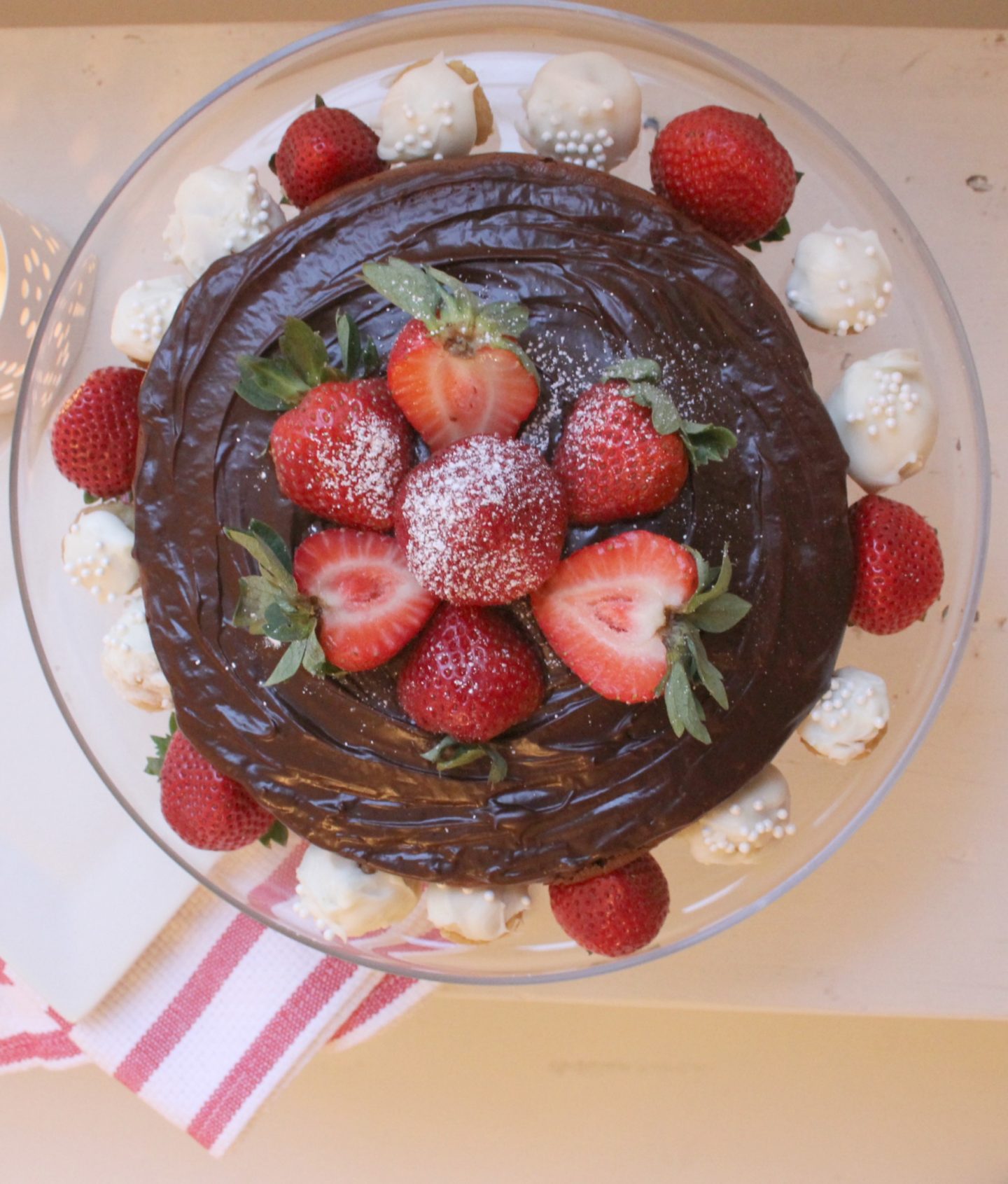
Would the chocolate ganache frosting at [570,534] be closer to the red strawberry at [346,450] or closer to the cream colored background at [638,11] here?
the red strawberry at [346,450]

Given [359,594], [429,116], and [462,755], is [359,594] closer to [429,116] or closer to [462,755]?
[462,755]

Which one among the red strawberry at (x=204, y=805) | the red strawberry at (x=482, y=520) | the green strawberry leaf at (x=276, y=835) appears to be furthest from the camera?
the green strawberry leaf at (x=276, y=835)

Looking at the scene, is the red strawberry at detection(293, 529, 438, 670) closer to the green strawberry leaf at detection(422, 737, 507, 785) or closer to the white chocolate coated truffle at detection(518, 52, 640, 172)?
the green strawberry leaf at detection(422, 737, 507, 785)

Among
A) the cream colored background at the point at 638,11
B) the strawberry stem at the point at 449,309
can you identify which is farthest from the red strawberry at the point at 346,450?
Answer: the cream colored background at the point at 638,11

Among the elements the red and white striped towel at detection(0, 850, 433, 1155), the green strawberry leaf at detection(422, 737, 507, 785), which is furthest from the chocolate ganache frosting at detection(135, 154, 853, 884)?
the red and white striped towel at detection(0, 850, 433, 1155)

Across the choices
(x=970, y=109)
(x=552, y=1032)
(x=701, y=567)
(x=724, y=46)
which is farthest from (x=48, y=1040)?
(x=970, y=109)

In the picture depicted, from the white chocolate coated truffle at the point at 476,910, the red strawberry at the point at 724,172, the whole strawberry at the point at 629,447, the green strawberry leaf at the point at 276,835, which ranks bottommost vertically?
the white chocolate coated truffle at the point at 476,910

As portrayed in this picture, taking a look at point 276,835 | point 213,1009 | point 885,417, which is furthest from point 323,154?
→ point 213,1009
